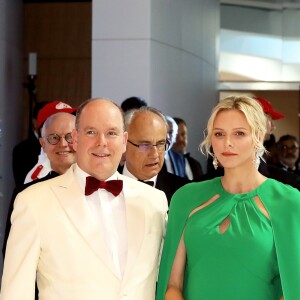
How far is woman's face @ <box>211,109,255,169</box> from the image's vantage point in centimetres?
354

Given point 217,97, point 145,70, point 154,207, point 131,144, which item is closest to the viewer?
point 154,207

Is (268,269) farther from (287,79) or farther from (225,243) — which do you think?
(287,79)

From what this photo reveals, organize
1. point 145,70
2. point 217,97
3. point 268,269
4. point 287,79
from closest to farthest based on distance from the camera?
point 268,269 < point 145,70 < point 217,97 < point 287,79

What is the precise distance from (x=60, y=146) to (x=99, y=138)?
1.43m

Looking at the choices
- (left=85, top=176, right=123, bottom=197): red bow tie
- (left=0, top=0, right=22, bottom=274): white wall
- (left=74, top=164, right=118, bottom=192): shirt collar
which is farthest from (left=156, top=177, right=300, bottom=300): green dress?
(left=0, top=0, right=22, bottom=274): white wall

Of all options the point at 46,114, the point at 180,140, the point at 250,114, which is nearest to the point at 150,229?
the point at 250,114

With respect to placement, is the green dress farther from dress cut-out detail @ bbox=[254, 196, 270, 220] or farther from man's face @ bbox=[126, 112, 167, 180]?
man's face @ bbox=[126, 112, 167, 180]

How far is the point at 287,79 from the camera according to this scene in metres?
13.3

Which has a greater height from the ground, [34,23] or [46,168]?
[34,23]

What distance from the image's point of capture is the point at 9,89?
30.9ft

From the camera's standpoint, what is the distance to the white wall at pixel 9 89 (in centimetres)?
920

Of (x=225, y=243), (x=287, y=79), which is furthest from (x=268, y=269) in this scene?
(x=287, y=79)

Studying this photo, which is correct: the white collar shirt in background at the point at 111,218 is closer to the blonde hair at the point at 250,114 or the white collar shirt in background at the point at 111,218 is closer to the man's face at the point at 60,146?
the blonde hair at the point at 250,114

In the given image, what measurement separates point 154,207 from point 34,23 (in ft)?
25.6
